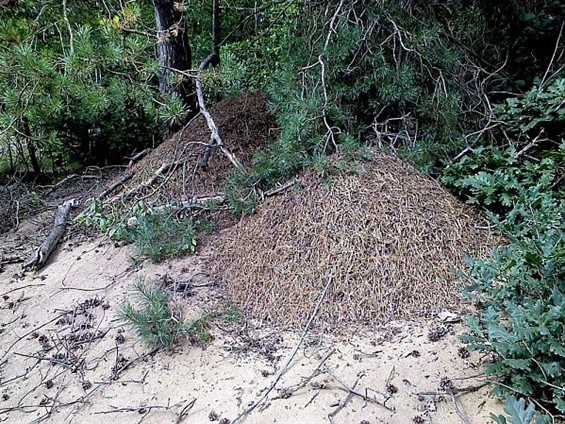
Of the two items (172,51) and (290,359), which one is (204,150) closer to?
(172,51)

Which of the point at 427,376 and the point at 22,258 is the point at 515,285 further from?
the point at 22,258

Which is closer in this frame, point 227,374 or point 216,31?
point 227,374

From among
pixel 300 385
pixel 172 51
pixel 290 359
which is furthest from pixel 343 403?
pixel 172 51

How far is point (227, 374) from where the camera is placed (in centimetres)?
189

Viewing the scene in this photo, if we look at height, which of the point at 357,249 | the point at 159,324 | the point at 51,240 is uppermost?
the point at 51,240

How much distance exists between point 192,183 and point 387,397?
7.32ft

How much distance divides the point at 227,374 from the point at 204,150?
2.09 metres

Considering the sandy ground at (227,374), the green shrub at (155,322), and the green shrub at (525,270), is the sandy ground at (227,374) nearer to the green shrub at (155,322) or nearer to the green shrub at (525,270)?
the green shrub at (155,322)

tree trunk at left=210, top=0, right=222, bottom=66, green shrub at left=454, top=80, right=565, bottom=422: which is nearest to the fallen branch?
tree trunk at left=210, top=0, right=222, bottom=66

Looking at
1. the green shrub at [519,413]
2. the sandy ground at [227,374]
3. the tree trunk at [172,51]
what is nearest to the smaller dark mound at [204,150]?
the tree trunk at [172,51]

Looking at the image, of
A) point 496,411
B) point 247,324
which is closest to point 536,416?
point 496,411

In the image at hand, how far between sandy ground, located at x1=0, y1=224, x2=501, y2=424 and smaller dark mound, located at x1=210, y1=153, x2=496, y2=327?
13 centimetres

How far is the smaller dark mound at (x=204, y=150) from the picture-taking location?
339 cm

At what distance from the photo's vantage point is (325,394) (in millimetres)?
1732
